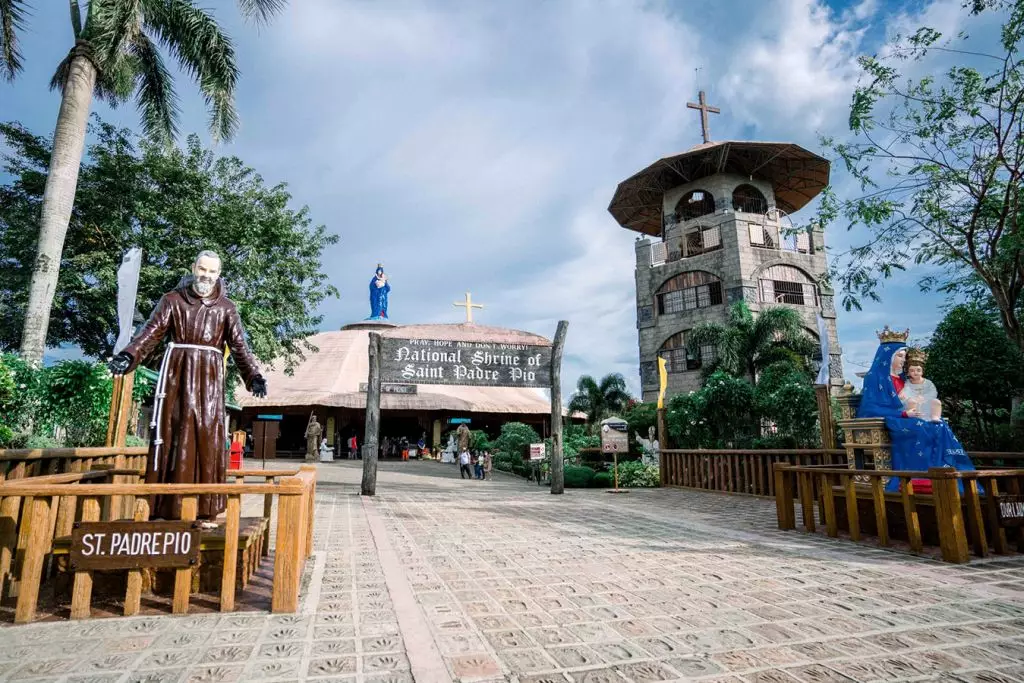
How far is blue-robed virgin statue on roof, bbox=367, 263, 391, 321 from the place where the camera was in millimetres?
35812

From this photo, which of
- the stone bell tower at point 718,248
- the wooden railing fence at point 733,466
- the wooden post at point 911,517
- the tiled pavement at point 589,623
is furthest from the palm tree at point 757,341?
the tiled pavement at point 589,623

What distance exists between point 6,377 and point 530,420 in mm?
25827

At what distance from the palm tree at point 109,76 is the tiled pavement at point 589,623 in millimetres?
8444

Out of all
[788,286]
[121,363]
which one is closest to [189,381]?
[121,363]

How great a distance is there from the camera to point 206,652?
2.74 m

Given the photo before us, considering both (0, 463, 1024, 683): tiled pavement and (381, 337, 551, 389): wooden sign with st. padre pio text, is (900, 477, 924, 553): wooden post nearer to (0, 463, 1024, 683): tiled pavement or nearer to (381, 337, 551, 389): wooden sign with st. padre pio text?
(0, 463, 1024, 683): tiled pavement

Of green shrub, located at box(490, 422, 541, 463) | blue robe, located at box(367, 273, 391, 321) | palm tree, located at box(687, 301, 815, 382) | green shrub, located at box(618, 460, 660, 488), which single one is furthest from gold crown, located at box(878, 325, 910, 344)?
blue robe, located at box(367, 273, 391, 321)

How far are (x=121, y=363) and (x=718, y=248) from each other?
95.4 ft

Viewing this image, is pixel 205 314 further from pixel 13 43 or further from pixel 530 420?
pixel 530 420

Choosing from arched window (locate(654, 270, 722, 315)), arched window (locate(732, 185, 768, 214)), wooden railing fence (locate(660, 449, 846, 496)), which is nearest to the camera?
wooden railing fence (locate(660, 449, 846, 496))

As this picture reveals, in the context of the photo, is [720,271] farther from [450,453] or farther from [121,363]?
[121,363]

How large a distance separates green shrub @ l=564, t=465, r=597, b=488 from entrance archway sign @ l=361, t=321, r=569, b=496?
2880 millimetres

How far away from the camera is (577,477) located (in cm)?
1412

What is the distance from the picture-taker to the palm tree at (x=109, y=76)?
10039 millimetres
